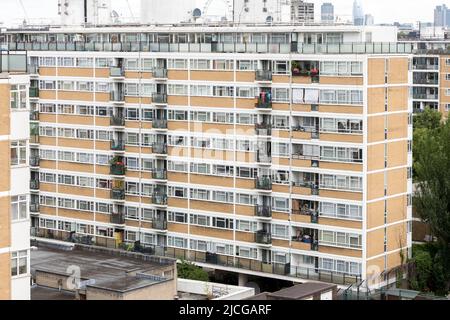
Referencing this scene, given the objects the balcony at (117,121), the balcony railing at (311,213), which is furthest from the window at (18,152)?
the balcony at (117,121)

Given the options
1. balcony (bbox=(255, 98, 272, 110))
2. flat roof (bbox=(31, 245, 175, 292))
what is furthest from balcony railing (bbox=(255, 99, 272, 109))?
flat roof (bbox=(31, 245, 175, 292))

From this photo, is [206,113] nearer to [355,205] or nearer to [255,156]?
[255,156]

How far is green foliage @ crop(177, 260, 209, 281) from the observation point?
45469 mm

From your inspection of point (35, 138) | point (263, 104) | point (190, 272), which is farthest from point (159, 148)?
point (35, 138)

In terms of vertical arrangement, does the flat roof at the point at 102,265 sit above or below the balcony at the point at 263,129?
below

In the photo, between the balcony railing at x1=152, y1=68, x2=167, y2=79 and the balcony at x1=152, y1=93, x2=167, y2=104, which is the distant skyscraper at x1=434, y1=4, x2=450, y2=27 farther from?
the balcony at x1=152, y1=93, x2=167, y2=104

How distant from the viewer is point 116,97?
5197 centimetres

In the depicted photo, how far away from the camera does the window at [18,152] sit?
22.4 m

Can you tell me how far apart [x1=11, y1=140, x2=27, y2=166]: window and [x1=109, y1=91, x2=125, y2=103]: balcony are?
2913cm

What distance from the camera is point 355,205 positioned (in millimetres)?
44531

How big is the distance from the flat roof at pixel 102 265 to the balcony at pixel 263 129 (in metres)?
8.29

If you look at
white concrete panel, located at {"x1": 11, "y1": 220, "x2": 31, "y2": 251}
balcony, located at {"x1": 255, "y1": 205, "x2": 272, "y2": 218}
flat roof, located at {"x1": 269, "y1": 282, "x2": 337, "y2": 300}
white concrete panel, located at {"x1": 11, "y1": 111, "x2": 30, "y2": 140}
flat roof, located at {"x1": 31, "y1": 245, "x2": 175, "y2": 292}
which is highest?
white concrete panel, located at {"x1": 11, "y1": 111, "x2": 30, "y2": 140}

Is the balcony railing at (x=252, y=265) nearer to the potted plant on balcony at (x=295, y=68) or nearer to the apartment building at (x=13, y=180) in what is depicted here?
the potted plant on balcony at (x=295, y=68)

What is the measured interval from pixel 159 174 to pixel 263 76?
7766mm
